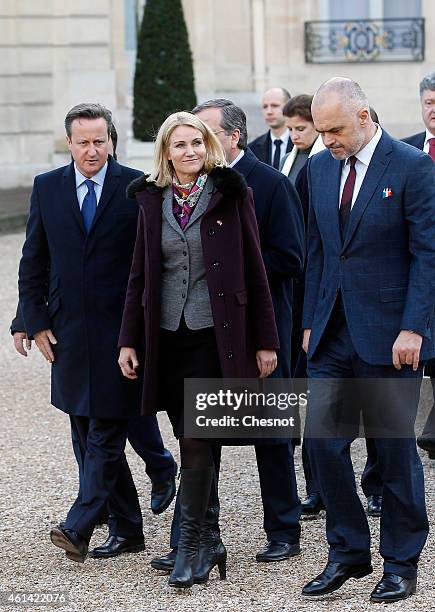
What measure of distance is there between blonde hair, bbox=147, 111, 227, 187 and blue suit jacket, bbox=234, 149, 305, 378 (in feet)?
1.19

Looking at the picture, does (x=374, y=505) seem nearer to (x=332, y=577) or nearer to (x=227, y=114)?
(x=332, y=577)

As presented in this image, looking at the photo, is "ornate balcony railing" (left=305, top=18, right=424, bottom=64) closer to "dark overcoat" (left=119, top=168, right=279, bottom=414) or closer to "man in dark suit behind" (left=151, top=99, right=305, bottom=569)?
"man in dark suit behind" (left=151, top=99, right=305, bottom=569)

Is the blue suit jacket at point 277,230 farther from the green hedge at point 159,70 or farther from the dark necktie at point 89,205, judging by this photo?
the green hedge at point 159,70

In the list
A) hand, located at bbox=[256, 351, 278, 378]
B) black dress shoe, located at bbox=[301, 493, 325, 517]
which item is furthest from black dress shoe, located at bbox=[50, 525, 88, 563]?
black dress shoe, located at bbox=[301, 493, 325, 517]

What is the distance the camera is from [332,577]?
15.5 ft

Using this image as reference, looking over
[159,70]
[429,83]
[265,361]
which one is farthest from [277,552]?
[159,70]

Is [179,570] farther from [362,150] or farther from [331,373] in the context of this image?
[362,150]

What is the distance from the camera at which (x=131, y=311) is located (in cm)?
498

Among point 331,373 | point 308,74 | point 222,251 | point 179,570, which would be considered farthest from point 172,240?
point 308,74

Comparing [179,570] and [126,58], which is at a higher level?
[126,58]

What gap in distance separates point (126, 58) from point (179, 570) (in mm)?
17890

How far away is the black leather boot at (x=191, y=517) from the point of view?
4844 millimetres

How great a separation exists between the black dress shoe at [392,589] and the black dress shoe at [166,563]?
0.78 metres

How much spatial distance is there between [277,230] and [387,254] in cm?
69
